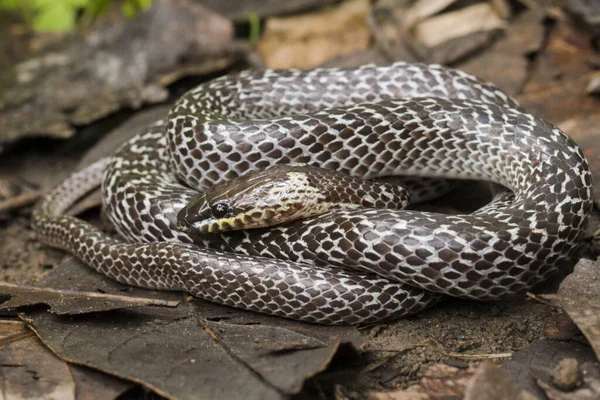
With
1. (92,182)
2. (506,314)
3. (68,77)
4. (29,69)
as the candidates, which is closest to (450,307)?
(506,314)

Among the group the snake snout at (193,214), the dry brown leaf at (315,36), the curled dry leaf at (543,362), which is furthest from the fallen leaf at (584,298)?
the dry brown leaf at (315,36)

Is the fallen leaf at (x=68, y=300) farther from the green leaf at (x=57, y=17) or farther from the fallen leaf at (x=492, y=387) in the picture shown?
the green leaf at (x=57, y=17)

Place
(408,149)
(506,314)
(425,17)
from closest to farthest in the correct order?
(506,314) < (408,149) < (425,17)

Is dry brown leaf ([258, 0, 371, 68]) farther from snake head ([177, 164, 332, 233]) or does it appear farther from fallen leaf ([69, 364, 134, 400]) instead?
fallen leaf ([69, 364, 134, 400])

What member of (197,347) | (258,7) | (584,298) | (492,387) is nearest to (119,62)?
(258,7)

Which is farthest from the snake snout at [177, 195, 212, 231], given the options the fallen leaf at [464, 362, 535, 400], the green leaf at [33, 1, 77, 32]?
the green leaf at [33, 1, 77, 32]

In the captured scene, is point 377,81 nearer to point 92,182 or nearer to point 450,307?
point 450,307
